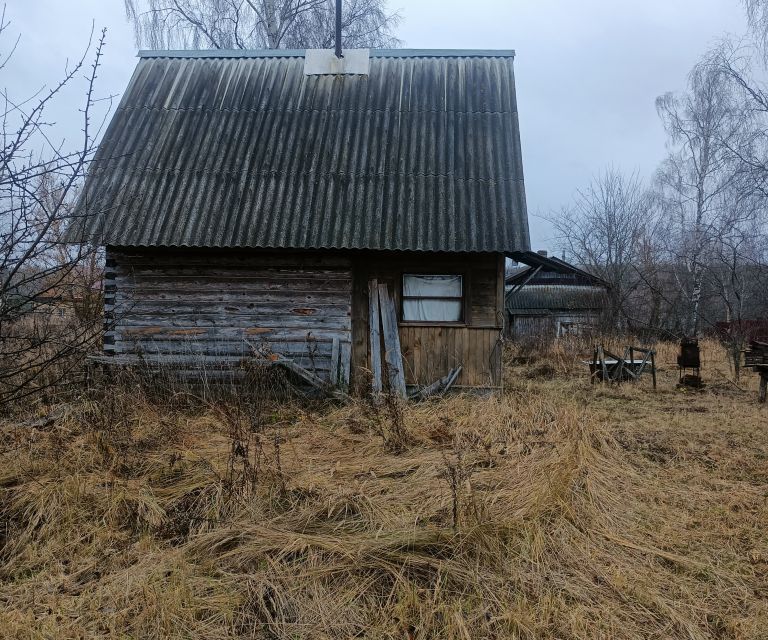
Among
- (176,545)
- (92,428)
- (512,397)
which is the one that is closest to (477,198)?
(512,397)

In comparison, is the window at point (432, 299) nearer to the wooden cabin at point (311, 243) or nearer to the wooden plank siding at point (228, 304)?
the wooden cabin at point (311, 243)

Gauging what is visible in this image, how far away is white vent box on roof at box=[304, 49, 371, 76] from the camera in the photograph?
36.4 feet

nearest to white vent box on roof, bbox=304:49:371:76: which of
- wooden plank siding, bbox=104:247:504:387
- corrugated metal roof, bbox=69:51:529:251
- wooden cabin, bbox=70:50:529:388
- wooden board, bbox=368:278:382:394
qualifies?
corrugated metal roof, bbox=69:51:529:251

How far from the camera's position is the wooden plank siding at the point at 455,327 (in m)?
8.80

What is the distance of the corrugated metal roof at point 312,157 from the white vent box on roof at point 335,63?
0.15 metres

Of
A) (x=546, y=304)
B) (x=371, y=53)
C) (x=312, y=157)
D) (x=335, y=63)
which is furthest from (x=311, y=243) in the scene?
(x=546, y=304)

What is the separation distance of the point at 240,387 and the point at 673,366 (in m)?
12.3

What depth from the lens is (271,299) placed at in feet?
29.5

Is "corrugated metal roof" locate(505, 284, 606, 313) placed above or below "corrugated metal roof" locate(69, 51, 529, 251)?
below

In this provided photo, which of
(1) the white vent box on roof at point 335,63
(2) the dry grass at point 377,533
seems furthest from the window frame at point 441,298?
(1) the white vent box on roof at point 335,63

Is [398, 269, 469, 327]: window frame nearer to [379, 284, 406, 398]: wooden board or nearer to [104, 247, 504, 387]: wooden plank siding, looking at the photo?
[104, 247, 504, 387]: wooden plank siding

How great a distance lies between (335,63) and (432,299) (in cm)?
559

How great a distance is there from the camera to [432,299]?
29.4ft

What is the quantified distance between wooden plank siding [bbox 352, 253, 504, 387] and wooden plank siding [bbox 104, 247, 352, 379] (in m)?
0.45
